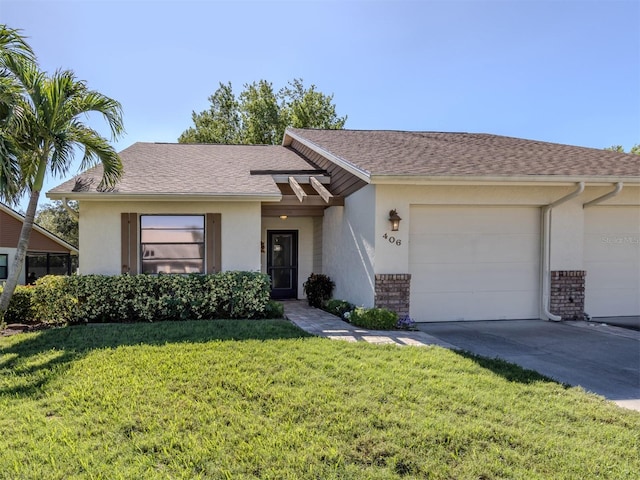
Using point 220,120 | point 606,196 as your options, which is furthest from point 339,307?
point 220,120

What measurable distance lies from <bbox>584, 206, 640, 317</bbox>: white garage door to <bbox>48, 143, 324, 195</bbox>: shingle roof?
722 centimetres

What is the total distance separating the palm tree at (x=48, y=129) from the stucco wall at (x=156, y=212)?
0.99 m

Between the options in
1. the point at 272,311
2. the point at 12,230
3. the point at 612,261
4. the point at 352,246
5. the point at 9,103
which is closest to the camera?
the point at 9,103

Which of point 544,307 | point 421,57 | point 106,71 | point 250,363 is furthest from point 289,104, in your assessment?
point 250,363

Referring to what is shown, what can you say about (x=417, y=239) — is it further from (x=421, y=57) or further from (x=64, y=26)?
(x=64, y=26)

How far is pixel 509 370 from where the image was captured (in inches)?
190

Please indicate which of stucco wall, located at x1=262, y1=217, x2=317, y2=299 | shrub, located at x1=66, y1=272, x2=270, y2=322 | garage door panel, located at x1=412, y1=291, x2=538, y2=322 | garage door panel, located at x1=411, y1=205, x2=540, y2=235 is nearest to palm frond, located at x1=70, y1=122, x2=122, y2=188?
shrub, located at x1=66, y1=272, x2=270, y2=322

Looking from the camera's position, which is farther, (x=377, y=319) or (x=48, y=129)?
(x=377, y=319)

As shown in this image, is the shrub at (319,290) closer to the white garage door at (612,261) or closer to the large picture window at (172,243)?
the large picture window at (172,243)

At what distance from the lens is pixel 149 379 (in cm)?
430

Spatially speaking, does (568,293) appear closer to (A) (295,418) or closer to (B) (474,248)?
(B) (474,248)

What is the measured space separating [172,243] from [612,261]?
1002 cm

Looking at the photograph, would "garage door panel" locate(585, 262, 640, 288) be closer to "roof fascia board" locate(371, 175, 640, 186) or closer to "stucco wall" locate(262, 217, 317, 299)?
"roof fascia board" locate(371, 175, 640, 186)

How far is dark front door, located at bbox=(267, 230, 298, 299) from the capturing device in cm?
1184
